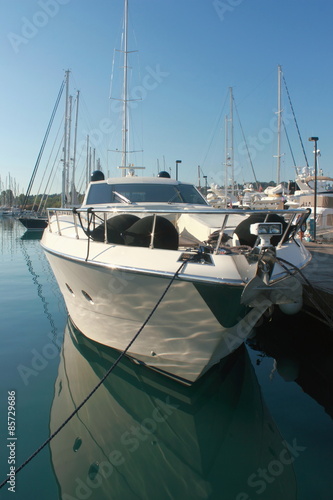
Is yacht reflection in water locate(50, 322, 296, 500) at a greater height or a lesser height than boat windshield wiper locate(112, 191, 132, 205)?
lesser

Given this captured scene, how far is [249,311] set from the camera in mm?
3764

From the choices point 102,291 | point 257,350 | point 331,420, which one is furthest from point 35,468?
point 257,350

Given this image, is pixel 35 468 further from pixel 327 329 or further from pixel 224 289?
pixel 327 329

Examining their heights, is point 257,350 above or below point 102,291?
below

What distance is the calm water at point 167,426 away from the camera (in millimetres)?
3098

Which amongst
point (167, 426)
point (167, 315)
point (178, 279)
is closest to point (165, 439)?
point (167, 426)

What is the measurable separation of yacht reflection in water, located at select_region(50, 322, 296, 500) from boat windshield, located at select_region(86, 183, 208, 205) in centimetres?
299

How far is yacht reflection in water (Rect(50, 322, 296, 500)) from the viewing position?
3.09m

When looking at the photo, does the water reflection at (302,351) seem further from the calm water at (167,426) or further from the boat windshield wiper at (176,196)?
the boat windshield wiper at (176,196)

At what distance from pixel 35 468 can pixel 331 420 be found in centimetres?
302

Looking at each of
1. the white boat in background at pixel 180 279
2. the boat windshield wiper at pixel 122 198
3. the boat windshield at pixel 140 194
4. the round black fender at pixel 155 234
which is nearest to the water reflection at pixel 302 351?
the white boat in background at pixel 180 279

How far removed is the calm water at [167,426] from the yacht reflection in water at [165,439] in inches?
0.4

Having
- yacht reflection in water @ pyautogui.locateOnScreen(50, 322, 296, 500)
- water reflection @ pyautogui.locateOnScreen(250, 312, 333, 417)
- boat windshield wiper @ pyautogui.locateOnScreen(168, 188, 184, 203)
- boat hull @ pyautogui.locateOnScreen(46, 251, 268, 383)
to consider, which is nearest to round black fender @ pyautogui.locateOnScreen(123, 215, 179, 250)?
boat hull @ pyautogui.locateOnScreen(46, 251, 268, 383)

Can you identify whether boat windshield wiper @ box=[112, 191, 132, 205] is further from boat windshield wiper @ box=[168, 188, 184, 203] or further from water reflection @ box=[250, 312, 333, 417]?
water reflection @ box=[250, 312, 333, 417]
